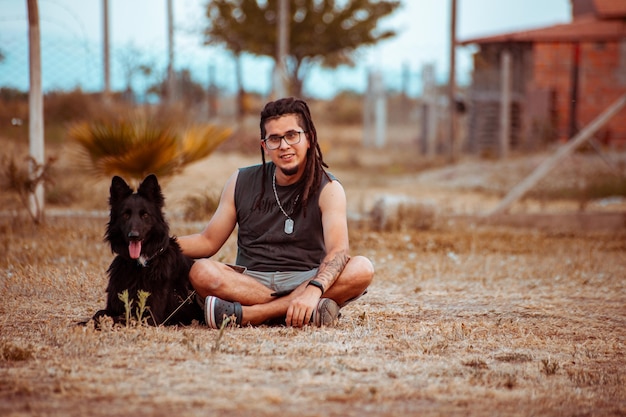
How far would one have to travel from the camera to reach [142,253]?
4.82 m

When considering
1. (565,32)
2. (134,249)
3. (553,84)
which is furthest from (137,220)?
(565,32)

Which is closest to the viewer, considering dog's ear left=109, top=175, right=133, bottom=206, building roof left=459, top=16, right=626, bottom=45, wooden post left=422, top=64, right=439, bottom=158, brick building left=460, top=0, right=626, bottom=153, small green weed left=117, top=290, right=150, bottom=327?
small green weed left=117, top=290, right=150, bottom=327

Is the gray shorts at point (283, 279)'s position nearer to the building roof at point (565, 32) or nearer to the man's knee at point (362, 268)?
the man's knee at point (362, 268)

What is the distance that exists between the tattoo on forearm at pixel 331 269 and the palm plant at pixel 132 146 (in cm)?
397

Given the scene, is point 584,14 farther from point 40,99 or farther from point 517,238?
point 40,99

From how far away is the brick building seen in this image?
20.7m

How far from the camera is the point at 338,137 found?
2909 cm

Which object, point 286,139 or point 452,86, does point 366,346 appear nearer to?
point 286,139

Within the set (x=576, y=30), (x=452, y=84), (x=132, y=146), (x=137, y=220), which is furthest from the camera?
(x=576, y=30)

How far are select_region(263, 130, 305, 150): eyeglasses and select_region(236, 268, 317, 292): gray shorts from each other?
79 centimetres

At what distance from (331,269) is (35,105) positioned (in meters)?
5.65

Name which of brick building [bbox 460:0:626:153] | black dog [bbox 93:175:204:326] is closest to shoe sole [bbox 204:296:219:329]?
black dog [bbox 93:175:204:326]

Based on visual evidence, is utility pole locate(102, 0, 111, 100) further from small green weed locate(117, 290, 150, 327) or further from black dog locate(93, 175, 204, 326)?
small green weed locate(117, 290, 150, 327)

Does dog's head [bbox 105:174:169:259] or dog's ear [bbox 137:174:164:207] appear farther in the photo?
dog's ear [bbox 137:174:164:207]
